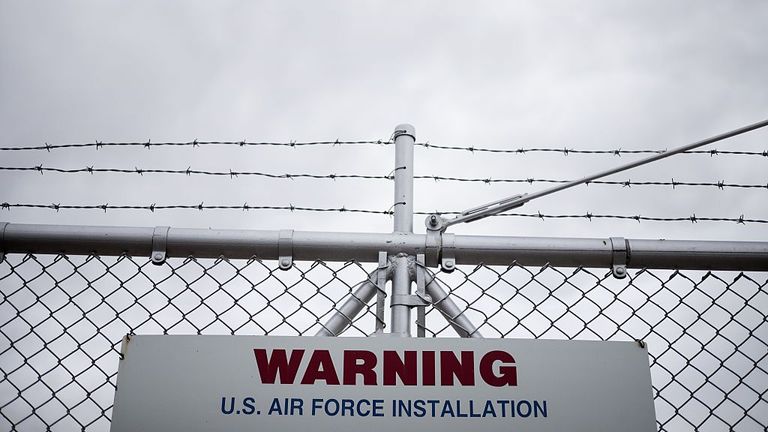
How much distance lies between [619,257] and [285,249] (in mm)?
937

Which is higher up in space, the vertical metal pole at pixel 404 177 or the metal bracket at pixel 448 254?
the vertical metal pole at pixel 404 177

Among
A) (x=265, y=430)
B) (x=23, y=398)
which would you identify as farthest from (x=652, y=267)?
(x=23, y=398)

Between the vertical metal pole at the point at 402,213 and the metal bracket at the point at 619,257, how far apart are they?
0.58 meters

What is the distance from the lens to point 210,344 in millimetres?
1768

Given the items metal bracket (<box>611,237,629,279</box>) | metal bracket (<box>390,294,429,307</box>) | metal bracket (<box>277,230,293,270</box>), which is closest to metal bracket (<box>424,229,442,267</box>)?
metal bracket (<box>390,294,429,307</box>)

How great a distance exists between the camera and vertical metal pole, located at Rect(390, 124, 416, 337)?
6.13 feet

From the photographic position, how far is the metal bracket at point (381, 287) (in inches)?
76.5

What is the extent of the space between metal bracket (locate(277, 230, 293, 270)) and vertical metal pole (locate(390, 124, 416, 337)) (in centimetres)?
29

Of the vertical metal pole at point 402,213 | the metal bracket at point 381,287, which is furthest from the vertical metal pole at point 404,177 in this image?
the metal bracket at point 381,287

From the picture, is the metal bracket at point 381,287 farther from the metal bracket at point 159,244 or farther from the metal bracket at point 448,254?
the metal bracket at point 159,244

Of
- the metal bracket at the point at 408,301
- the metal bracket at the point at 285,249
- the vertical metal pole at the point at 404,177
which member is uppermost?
the vertical metal pole at the point at 404,177

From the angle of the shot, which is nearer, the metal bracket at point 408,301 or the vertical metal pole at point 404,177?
the metal bracket at point 408,301

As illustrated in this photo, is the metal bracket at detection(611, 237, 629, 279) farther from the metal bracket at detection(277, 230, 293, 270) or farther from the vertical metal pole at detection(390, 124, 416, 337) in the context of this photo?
the metal bracket at detection(277, 230, 293, 270)

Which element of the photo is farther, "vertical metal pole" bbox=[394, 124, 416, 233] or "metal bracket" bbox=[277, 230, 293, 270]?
"vertical metal pole" bbox=[394, 124, 416, 233]
